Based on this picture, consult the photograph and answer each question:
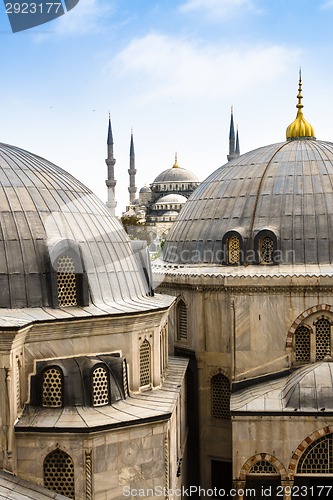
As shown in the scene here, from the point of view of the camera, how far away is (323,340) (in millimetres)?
18969

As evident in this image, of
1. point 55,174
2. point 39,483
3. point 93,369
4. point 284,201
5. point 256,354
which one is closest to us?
point 39,483

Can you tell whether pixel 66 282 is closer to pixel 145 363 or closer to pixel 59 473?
pixel 145 363

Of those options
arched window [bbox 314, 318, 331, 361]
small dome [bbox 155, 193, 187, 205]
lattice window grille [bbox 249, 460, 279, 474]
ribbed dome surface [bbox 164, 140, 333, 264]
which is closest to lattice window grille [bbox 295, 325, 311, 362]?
arched window [bbox 314, 318, 331, 361]

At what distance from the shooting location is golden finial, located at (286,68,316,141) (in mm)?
24156

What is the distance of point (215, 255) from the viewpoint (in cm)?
2122

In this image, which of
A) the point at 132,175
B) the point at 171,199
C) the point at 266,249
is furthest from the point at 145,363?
the point at 132,175

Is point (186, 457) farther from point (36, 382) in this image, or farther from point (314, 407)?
point (36, 382)

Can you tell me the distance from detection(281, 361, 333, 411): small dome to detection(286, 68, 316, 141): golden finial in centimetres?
979

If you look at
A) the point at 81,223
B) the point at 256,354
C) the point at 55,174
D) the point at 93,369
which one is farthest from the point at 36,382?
the point at 256,354

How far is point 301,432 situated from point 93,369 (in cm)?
581

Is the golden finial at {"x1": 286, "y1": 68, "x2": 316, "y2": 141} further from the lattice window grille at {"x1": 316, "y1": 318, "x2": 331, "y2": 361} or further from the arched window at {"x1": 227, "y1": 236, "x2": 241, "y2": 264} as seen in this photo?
the lattice window grille at {"x1": 316, "y1": 318, "x2": 331, "y2": 361}

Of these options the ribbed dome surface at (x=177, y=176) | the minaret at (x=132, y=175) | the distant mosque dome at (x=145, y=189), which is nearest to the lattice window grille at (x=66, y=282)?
the ribbed dome surface at (x=177, y=176)

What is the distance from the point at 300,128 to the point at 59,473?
15.7 meters

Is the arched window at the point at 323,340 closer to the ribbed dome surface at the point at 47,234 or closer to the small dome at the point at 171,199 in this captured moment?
the ribbed dome surface at the point at 47,234
